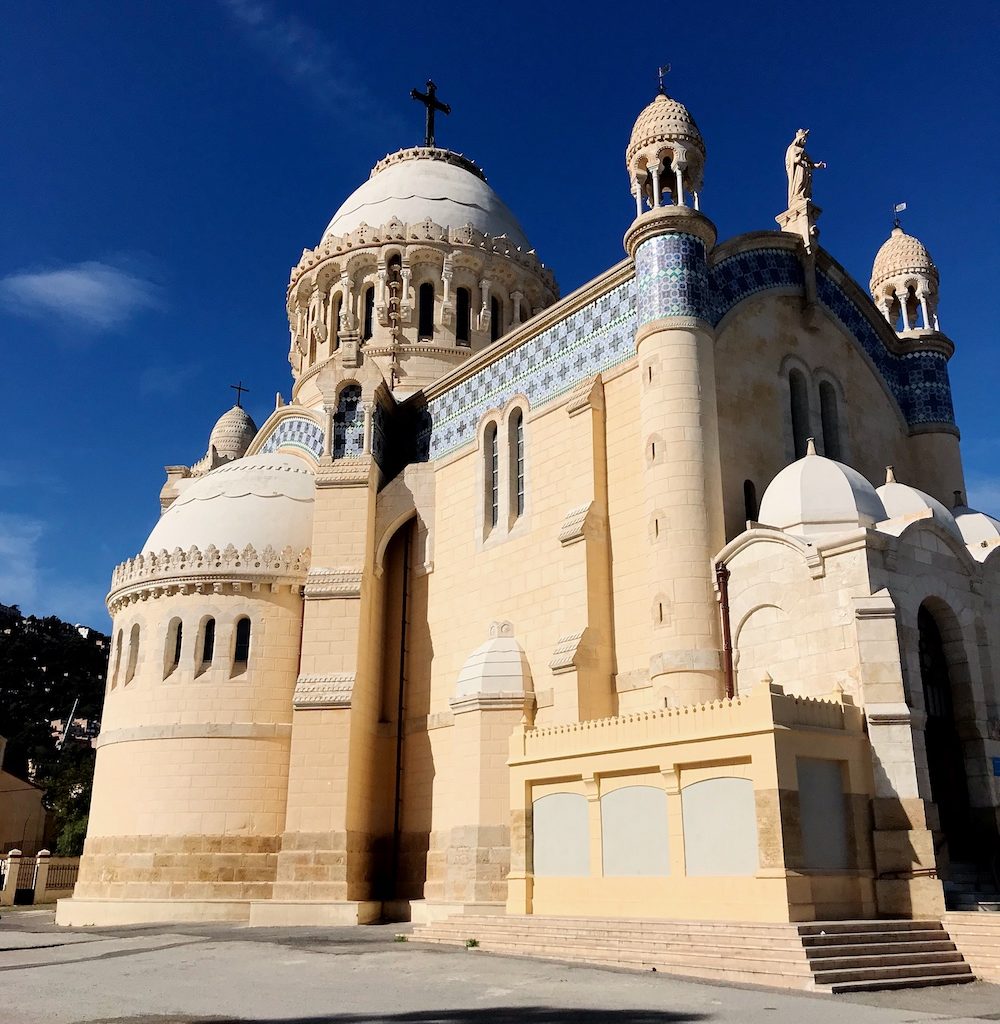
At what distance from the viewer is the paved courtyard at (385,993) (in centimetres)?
970

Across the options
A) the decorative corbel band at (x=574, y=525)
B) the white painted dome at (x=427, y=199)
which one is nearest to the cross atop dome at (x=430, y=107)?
the white painted dome at (x=427, y=199)

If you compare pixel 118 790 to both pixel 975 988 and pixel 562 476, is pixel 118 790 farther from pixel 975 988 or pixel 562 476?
pixel 975 988

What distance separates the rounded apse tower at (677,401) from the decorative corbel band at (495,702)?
3239mm

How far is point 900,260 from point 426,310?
532 inches

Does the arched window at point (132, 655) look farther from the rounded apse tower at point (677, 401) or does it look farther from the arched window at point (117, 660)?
the rounded apse tower at point (677, 401)

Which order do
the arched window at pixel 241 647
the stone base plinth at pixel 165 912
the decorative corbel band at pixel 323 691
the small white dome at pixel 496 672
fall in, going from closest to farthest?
1. the small white dome at pixel 496 672
2. the stone base plinth at pixel 165 912
3. the decorative corbel band at pixel 323 691
4. the arched window at pixel 241 647

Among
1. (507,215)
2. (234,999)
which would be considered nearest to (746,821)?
(234,999)

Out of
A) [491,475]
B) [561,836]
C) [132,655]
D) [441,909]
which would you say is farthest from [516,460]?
[132,655]

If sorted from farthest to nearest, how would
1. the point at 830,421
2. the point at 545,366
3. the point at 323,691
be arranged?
the point at 545,366 → the point at 830,421 → the point at 323,691

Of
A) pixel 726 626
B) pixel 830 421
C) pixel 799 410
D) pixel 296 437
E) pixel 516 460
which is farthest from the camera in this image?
pixel 296 437

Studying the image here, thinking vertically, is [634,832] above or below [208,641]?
below

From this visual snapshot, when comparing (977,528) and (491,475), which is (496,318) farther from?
(977,528)

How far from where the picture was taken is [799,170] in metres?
24.1

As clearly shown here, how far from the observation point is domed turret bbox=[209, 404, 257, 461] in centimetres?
4266
